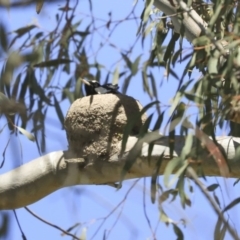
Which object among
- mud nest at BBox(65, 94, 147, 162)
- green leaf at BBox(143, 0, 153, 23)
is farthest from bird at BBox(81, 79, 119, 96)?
green leaf at BBox(143, 0, 153, 23)

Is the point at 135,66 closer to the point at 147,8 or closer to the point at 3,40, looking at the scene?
the point at 147,8

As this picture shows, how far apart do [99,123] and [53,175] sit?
16.8 inches

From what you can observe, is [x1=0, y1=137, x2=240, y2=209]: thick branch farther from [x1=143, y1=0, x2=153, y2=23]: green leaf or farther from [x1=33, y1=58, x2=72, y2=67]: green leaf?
[x1=143, y1=0, x2=153, y2=23]: green leaf

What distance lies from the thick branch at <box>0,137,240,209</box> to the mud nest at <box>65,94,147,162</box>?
6 cm

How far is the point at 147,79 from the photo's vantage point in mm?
3318

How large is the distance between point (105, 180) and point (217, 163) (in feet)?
1.61

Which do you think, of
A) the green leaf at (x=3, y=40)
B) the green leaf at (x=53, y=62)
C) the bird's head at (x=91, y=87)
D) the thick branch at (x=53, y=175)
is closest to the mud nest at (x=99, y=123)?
the thick branch at (x=53, y=175)

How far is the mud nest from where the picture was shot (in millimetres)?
3299

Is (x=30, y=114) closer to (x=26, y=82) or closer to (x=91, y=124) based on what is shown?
(x=26, y=82)

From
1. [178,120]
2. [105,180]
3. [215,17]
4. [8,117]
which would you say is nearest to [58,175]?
[105,180]

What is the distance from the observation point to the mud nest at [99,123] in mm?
3299

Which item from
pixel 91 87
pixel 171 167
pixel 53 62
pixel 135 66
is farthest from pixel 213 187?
pixel 91 87

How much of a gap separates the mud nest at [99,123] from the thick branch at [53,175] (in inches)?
2.3

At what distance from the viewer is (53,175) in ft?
10.5
